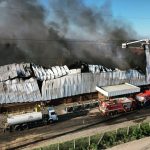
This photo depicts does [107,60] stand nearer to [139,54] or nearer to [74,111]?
[139,54]

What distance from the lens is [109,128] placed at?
124ft

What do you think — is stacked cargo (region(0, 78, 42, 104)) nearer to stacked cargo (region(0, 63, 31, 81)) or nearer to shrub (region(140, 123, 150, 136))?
stacked cargo (region(0, 63, 31, 81))

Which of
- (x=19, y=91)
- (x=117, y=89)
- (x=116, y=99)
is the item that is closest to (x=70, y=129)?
(x=116, y=99)

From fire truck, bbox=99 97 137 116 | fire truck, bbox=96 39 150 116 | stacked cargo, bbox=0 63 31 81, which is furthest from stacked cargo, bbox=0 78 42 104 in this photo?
fire truck, bbox=99 97 137 116

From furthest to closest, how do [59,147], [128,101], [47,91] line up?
1. [47,91]
2. [128,101]
3. [59,147]

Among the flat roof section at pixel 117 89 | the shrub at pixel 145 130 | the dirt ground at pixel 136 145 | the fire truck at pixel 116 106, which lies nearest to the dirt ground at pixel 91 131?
the dirt ground at pixel 136 145

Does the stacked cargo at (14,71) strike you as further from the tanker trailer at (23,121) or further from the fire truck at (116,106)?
the fire truck at (116,106)

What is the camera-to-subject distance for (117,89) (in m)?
47.4

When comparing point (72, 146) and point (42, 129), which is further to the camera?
point (42, 129)

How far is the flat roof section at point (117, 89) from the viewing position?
45.6 meters

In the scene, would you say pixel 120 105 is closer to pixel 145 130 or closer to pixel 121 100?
pixel 121 100

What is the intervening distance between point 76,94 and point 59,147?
18.0 meters

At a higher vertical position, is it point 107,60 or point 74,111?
point 107,60

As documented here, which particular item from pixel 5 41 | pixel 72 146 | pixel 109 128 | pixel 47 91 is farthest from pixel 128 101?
pixel 5 41
